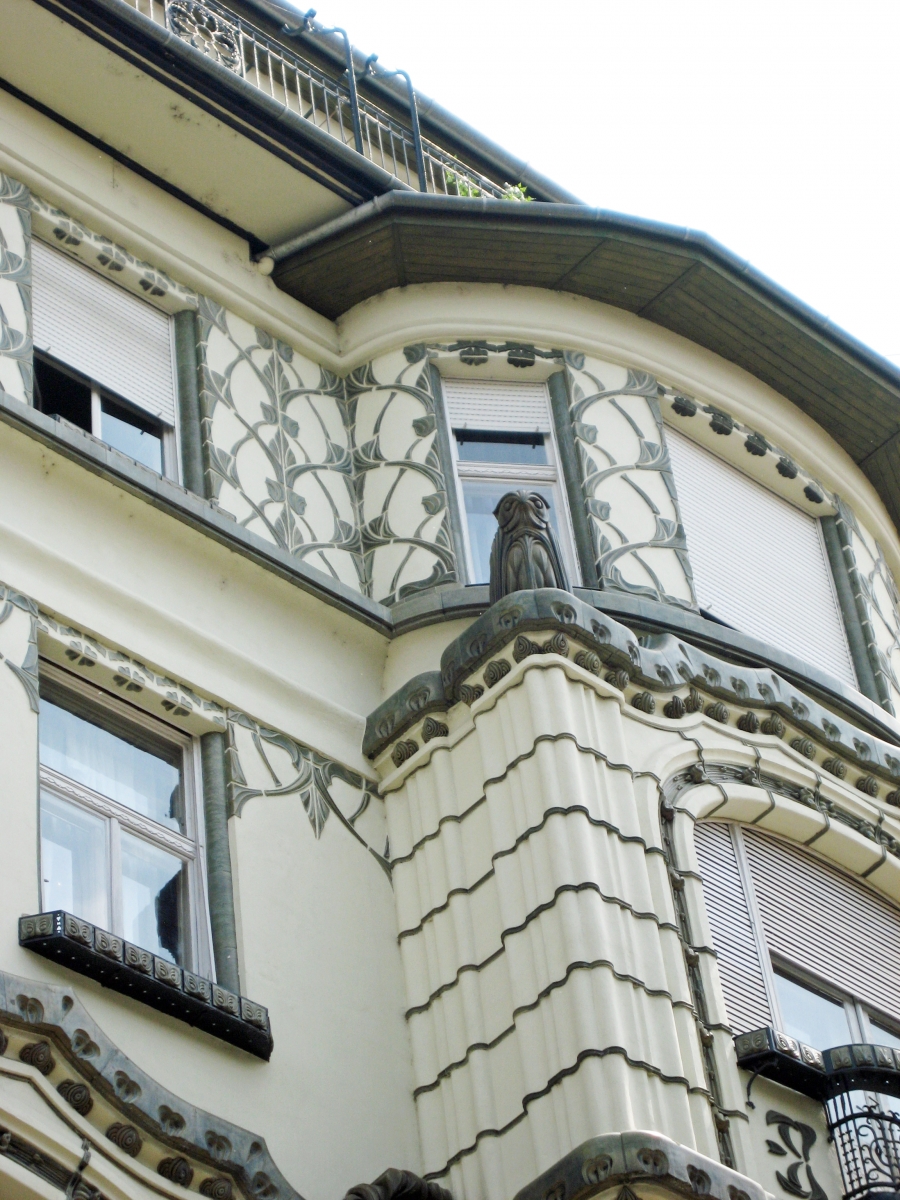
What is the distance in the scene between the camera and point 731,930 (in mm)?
10344

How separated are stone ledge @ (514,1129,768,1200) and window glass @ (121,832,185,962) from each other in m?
2.02

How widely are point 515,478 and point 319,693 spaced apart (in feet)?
7.80

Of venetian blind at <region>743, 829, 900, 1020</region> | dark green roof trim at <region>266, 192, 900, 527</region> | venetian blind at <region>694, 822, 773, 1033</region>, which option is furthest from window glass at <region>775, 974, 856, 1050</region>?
dark green roof trim at <region>266, 192, 900, 527</region>

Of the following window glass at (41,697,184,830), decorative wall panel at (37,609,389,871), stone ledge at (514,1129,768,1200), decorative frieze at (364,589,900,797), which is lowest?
stone ledge at (514,1129,768,1200)

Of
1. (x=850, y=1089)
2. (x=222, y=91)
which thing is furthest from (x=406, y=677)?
(x=222, y=91)

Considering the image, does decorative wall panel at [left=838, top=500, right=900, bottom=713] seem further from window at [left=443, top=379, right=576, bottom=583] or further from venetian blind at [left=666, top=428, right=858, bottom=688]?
window at [left=443, top=379, right=576, bottom=583]

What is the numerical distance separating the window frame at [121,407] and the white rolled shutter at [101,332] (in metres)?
0.02

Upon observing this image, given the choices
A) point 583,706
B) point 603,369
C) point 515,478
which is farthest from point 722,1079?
point 603,369

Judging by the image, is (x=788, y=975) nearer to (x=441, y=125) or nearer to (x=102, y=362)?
(x=102, y=362)

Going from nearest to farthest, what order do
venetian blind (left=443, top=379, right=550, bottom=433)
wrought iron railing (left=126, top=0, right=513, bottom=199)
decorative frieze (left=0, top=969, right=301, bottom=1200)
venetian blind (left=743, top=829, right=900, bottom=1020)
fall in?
decorative frieze (left=0, top=969, right=301, bottom=1200)
venetian blind (left=743, top=829, right=900, bottom=1020)
venetian blind (left=443, top=379, right=550, bottom=433)
wrought iron railing (left=126, top=0, right=513, bottom=199)

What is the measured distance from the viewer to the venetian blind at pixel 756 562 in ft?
42.2

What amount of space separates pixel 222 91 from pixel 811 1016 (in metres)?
6.37

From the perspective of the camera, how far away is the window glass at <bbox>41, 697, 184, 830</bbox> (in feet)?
31.9

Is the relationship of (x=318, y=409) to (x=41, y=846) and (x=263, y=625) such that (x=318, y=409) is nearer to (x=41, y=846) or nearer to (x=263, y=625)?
(x=263, y=625)
